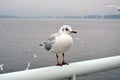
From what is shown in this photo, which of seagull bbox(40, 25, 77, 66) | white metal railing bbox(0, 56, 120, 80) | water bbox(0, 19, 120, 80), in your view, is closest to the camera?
white metal railing bbox(0, 56, 120, 80)

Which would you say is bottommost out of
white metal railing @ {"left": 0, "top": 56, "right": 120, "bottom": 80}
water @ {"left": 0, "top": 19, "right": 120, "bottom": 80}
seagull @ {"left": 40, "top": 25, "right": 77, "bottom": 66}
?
water @ {"left": 0, "top": 19, "right": 120, "bottom": 80}

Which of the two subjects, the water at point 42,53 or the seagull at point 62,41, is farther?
the water at point 42,53

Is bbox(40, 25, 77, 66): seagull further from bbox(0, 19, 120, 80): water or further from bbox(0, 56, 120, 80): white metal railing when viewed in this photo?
bbox(0, 19, 120, 80): water

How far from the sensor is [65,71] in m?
2.04

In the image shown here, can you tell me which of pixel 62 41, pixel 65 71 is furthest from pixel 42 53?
pixel 65 71

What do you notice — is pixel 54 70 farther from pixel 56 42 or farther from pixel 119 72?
pixel 119 72

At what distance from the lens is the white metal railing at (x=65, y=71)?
181 cm

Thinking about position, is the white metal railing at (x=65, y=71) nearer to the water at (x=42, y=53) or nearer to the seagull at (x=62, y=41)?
the seagull at (x=62, y=41)

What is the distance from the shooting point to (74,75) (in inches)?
81.5

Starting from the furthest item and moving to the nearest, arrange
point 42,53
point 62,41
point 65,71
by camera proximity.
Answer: point 42,53 < point 62,41 < point 65,71

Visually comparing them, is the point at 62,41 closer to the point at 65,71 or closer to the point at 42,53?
the point at 65,71

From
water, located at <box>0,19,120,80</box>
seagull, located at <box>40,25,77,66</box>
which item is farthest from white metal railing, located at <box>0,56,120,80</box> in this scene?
water, located at <box>0,19,120,80</box>

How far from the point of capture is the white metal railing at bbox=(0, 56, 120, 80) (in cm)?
181

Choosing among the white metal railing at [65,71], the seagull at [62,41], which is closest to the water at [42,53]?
the seagull at [62,41]
